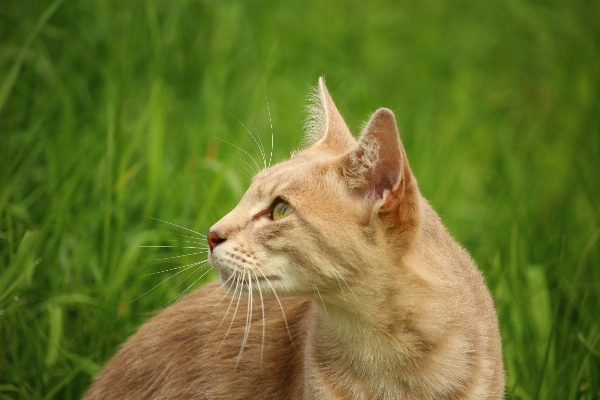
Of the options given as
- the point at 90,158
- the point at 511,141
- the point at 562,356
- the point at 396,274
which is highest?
the point at 90,158

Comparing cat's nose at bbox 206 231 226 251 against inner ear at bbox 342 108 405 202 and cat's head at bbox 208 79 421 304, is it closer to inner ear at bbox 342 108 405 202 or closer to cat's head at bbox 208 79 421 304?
cat's head at bbox 208 79 421 304

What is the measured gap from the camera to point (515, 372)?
3623 mm

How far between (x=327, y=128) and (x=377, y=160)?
56 centimetres

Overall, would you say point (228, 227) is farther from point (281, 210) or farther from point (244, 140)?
point (244, 140)

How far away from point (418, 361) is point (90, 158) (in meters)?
2.21

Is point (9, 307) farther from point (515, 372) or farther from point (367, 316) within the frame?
point (515, 372)

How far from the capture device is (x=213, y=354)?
3.07m

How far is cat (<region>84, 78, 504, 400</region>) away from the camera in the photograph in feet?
8.68

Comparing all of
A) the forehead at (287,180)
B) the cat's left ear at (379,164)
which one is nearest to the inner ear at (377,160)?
the cat's left ear at (379,164)

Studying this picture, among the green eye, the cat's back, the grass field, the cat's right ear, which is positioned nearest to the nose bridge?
the green eye

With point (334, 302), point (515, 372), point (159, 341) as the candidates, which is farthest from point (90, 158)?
point (515, 372)

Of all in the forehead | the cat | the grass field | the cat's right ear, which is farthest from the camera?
the grass field

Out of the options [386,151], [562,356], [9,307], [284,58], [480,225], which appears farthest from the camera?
[284,58]

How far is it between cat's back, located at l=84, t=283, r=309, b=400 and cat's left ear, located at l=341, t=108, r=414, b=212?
23.1 inches
